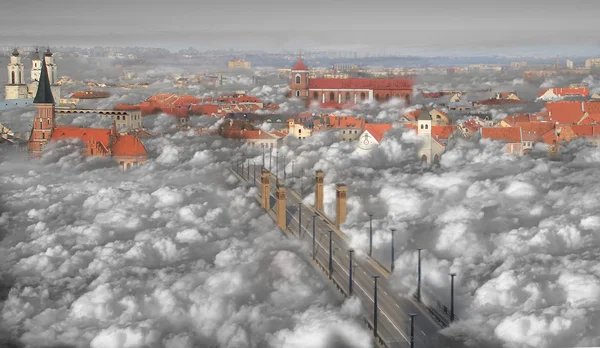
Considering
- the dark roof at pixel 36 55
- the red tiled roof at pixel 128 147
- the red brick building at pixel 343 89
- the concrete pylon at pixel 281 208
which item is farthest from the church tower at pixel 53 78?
the red brick building at pixel 343 89

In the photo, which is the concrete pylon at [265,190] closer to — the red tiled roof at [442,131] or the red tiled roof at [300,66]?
the red tiled roof at [442,131]

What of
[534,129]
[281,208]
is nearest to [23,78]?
[281,208]

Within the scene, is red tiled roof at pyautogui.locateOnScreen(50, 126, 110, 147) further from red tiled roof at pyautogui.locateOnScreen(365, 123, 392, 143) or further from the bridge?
red tiled roof at pyautogui.locateOnScreen(365, 123, 392, 143)

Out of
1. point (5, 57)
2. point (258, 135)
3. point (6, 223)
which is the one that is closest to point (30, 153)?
point (5, 57)

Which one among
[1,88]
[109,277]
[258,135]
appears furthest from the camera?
[258,135]

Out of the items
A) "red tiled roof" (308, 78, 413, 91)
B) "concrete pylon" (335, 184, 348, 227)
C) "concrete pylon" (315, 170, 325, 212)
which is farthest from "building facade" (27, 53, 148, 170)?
"red tiled roof" (308, 78, 413, 91)

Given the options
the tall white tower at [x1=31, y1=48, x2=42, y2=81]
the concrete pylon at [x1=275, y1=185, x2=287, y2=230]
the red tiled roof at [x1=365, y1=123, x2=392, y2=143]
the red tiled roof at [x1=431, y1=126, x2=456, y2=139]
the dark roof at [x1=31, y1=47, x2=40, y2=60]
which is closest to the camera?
the concrete pylon at [x1=275, y1=185, x2=287, y2=230]

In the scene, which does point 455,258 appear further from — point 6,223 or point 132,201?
point 6,223
